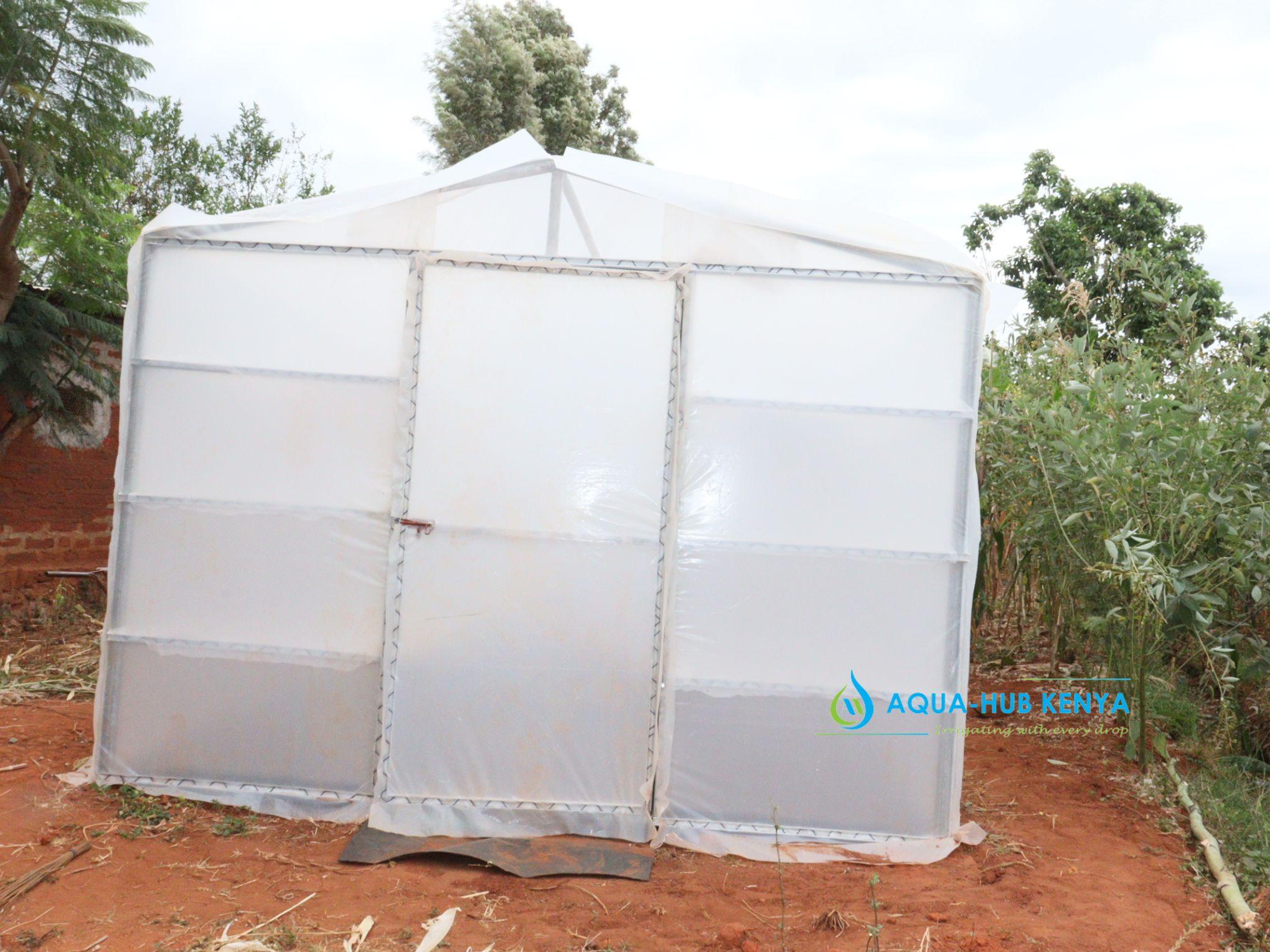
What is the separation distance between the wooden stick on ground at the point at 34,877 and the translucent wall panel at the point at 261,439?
139 centimetres

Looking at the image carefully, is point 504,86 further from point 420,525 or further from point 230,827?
point 230,827

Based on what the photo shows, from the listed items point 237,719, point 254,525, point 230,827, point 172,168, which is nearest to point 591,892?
point 230,827

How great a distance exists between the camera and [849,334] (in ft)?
12.4

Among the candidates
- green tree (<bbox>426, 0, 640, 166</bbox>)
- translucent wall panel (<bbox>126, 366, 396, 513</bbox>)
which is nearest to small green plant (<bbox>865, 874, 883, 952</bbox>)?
translucent wall panel (<bbox>126, 366, 396, 513</bbox>)

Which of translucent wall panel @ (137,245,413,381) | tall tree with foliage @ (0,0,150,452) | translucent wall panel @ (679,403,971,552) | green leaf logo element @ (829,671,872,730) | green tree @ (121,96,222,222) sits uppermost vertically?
green tree @ (121,96,222,222)

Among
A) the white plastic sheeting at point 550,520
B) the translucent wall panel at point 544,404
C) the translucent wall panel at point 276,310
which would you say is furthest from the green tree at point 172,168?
the translucent wall panel at point 544,404

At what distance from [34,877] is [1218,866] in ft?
13.4

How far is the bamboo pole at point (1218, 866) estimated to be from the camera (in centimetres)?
294

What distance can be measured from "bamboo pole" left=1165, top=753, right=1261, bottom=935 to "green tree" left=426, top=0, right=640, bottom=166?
51.4ft

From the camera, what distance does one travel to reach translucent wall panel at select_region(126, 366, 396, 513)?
385 cm

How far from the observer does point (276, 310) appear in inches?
154

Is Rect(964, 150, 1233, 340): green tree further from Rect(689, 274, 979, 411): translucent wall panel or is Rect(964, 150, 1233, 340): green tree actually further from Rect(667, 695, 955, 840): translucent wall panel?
Rect(667, 695, 955, 840): translucent wall panel

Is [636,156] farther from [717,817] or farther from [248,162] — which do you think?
[717,817]

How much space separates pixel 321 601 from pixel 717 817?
6.03ft
